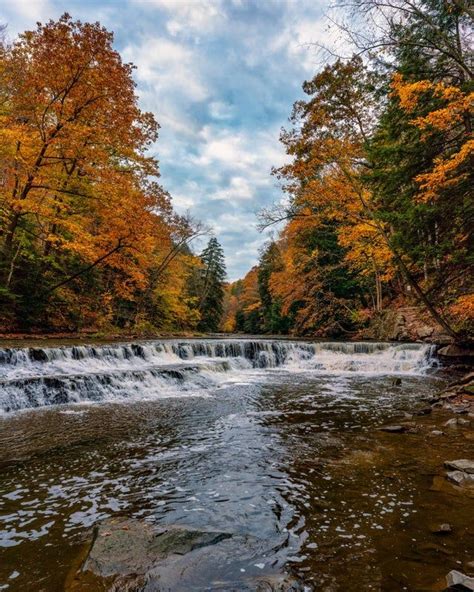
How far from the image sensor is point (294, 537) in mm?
2854

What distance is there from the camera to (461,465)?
13.3 ft

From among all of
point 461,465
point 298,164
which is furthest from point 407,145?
point 461,465

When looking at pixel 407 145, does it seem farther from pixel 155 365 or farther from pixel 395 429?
Result: pixel 155 365

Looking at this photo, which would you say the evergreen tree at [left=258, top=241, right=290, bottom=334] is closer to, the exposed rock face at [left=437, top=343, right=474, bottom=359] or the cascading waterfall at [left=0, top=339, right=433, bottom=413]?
the cascading waterfall at [left=0, top=339, right=433, bottom=413]

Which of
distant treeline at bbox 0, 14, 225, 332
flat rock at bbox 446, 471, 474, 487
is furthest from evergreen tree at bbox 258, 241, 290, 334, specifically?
flat rock at bbox 446, 471, 474, 487

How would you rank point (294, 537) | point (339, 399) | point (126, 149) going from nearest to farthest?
point (294, 537) → point (339, 399) → point (126, 149)

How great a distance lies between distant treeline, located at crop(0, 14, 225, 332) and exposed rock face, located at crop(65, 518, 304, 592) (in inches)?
501

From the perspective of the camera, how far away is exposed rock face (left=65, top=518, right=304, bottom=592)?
223 cm

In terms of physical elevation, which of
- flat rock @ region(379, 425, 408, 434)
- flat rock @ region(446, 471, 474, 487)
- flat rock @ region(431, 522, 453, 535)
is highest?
flat rock @ region(431, 522, 453, 535)

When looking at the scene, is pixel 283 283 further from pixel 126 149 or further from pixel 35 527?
pixel 35 527

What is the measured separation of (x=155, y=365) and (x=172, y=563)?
10.7 metres

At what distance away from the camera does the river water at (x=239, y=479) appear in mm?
2504

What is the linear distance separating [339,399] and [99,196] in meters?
12.2

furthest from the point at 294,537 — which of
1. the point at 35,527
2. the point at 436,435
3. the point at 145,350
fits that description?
the point at 145,350
